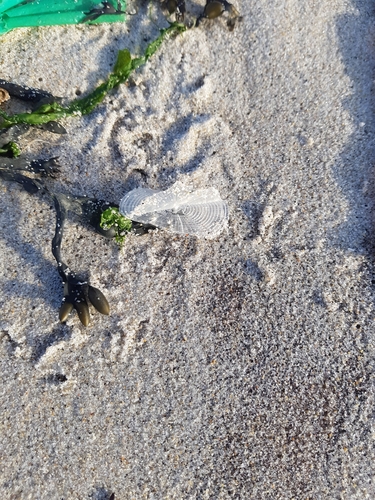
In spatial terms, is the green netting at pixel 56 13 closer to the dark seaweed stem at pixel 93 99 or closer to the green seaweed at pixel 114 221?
the dark seaweed stem at pixel 93 99

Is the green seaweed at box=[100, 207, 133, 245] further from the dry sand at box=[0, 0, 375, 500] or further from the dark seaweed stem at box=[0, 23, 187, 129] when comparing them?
the dark seaweed stem at box=[0, 23, 187, 129]

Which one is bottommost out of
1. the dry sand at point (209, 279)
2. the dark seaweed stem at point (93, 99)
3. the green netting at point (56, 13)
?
→ the dry sand at point (209, 279)

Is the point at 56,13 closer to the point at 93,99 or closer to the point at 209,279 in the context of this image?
the point at 93,99

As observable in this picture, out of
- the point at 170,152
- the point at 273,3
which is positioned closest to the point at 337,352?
the point at 170,152

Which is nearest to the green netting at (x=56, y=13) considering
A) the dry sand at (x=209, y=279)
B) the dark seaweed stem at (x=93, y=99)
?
the dry sand at (x=209, y=279)

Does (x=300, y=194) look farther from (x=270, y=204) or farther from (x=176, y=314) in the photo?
(x=176, y=314)
